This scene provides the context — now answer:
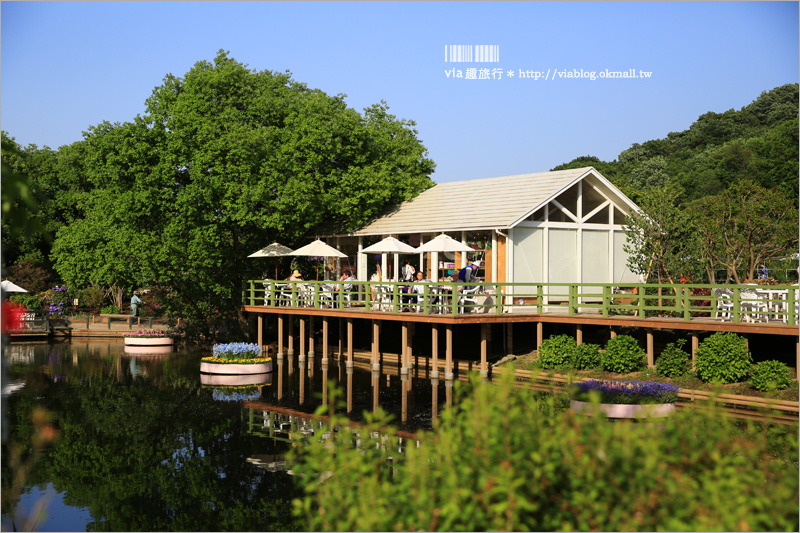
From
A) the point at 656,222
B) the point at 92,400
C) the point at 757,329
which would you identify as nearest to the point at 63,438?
the point at 92,400

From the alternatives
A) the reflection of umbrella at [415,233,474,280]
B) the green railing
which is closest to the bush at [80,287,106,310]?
the green railing

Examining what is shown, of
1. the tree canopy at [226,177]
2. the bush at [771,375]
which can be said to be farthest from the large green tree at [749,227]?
the tree canopy at [226,177]

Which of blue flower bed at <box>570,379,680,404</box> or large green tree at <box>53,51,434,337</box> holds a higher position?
large green tree at <box>53,51,434,337</box>

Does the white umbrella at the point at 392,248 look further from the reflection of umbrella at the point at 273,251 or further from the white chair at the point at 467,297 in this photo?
the reflection of umbrella at the point at 273,251

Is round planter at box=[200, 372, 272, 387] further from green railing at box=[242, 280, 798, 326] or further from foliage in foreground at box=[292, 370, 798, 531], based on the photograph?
foliage in foreground at box=[292, 370, 798, 531]

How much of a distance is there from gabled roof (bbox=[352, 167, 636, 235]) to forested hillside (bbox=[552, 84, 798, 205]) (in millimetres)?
18191

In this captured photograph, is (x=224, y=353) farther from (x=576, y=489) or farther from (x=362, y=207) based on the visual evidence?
(x=576, y=489)

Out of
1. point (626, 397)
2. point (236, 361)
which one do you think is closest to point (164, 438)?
point (236, 361)

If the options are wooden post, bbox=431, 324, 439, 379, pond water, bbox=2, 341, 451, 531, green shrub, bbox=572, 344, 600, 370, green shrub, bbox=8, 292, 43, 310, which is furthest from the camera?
green shrub, bbox=8, 292, 43, 310

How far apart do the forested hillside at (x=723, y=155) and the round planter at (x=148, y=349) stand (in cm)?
2760

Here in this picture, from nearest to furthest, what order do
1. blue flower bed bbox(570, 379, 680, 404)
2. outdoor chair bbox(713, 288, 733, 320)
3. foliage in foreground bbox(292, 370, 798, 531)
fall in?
foliage in foreground bbox(292, 370, 798, 531)
blue flower bed bbox(570, 379, 680, 404)
outdoor chair bbox(713, 288, 733, 320)

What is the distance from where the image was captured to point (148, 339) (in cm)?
3469

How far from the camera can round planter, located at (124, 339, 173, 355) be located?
111 feet

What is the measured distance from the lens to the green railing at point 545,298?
20422 millimetres
